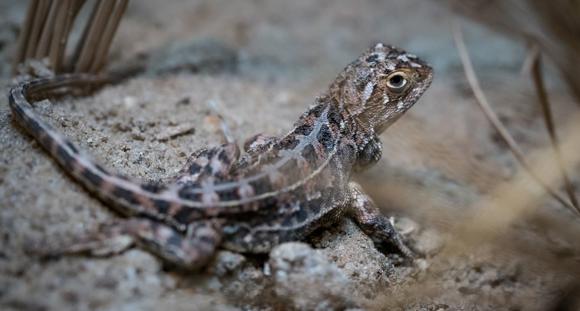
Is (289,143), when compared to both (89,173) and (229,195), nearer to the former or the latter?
(229,195)

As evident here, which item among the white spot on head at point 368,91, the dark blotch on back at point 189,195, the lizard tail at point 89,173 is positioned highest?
the white spot on head at point 368,91

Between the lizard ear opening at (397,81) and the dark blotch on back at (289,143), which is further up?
the lizard ear opening at (397,81)

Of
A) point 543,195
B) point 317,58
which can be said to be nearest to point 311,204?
point 543,195

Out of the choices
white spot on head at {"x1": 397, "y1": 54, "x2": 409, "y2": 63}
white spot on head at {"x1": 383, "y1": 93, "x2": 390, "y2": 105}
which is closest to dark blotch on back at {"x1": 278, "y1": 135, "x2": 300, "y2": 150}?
white spot on head at {"x1": 383, "y1": 93, "x2": 390, "y2": 105}

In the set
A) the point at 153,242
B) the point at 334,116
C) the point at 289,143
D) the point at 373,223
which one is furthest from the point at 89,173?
the point at 373,223

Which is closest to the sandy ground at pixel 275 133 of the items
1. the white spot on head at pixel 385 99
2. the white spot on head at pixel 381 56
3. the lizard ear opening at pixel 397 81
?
the white spot on head at pixel 385 99

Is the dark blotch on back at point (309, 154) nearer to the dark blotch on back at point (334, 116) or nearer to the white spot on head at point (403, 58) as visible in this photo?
the dark blotch on back at point (334, 116)

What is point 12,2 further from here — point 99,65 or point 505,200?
point 505,200

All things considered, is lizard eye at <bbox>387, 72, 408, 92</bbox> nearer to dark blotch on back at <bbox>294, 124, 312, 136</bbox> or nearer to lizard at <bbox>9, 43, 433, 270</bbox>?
lizard at <bbox>9, 43, 433, 270</bbox>
